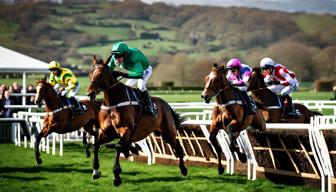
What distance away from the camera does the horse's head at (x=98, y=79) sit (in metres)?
8.37

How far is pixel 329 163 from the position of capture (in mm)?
7637

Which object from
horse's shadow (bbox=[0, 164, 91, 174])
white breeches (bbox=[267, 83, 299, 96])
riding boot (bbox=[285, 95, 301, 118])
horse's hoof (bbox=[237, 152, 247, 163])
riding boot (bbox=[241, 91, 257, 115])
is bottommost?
horse's shadow (bbox=[0, 164, 91, 174])

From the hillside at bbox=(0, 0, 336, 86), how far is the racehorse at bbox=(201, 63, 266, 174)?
134ft

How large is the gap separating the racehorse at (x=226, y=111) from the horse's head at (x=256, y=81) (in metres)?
0.95

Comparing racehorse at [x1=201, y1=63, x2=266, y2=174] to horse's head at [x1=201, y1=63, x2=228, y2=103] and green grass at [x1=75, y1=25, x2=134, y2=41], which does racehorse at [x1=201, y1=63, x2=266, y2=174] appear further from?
green grass at [x1=75, y1=25, x2=134, y2=41]

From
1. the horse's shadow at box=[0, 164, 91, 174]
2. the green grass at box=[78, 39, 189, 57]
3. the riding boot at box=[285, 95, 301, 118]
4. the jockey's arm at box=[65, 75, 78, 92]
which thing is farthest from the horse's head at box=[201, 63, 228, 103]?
the green grass at box=[78, 39, 189, 57]

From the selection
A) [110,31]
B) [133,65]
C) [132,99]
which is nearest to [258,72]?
[133,65]

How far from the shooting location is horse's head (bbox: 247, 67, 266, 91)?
11141mm

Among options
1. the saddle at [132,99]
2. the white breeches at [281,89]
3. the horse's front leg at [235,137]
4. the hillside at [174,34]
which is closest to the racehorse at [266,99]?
the white breeches at [281,89]

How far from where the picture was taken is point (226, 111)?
1000cm

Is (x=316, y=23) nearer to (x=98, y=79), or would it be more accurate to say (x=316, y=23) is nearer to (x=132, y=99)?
(x=132, y=99)

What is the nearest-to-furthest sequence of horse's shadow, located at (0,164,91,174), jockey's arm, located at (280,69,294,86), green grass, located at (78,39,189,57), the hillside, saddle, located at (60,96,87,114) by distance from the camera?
horse's shadow, located at (0,164,91,174) < jockey's arm, located at (280,69,294,86) < saddle, located at (60,96,87,114) < the hillside < green grass, located at (78,39,189,57)

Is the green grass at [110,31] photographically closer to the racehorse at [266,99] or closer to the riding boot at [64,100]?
the riding boot at [64,100]

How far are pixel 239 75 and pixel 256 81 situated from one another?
0.39 meters
